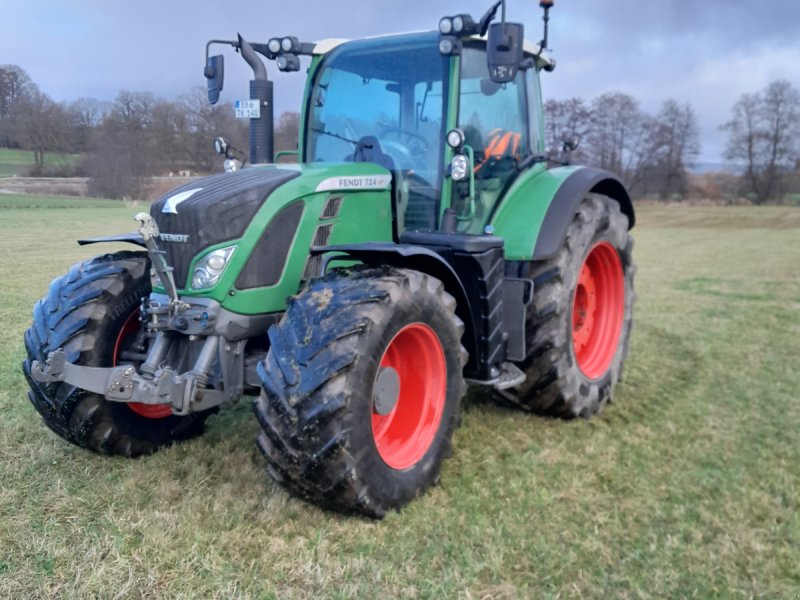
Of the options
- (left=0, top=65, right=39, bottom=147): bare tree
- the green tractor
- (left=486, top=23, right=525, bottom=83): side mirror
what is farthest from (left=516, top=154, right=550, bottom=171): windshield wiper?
(left=0, top=65, right=39, bottom=147): bare tree

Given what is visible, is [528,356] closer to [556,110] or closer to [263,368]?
[263,368]

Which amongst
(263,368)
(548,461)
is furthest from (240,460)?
(548,461)

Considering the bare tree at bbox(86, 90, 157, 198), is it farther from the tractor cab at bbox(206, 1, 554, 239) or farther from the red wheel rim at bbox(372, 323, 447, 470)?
the red wheel rim at bbox(372, 323, 447, 470)

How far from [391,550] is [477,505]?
0.58 meters

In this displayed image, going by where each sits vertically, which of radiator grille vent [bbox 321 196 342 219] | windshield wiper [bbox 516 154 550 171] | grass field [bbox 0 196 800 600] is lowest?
grass field [bbox 0 196 800 600]

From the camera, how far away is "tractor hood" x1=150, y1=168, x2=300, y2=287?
10.5 ft

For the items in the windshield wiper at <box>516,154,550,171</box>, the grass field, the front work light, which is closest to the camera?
the grass field

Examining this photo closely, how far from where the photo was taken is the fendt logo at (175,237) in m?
3.22

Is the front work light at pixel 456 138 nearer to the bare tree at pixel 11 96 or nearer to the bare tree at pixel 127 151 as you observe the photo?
the bare tree at pixel 11 96

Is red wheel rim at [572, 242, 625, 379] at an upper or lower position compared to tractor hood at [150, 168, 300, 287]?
lower

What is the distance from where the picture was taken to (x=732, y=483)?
355 cm

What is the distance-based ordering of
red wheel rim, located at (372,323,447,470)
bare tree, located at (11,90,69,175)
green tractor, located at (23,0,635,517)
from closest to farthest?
green tractor, located at (23,0,635,517)
red wheel rim, located at (372,323,447,470)
bare tree, located at (11,90,69,175)

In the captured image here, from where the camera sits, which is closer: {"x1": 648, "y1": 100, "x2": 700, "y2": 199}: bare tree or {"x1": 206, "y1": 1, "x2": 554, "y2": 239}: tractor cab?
{"x1": 206, "y1": 1, "x2": 554, "y2": 239}: tractor cab

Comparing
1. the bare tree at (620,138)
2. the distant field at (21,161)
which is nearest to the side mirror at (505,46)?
the distant field at (21,161)
